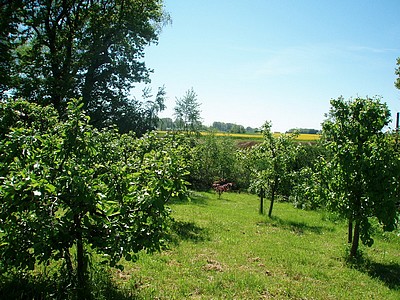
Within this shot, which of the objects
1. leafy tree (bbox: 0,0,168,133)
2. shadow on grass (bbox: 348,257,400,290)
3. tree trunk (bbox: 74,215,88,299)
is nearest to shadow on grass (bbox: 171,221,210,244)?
shadow on grass (bbox: 348,257,400,290)

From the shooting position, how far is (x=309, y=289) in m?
7.05

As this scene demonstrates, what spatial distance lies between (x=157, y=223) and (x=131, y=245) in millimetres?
511

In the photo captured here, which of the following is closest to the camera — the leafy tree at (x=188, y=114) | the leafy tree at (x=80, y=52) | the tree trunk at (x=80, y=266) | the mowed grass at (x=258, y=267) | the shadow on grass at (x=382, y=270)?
the tree trunk at (x=80, y=266)

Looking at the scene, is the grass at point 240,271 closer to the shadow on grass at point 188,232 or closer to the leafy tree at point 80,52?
the shadow on grass at point 188,232

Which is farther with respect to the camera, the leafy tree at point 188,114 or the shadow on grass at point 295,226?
the leafy tree at point 188,114

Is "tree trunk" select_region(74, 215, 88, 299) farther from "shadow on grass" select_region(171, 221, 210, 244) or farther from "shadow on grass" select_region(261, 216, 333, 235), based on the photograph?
"shadow on grass" select_region(261, 216, 333, 235)

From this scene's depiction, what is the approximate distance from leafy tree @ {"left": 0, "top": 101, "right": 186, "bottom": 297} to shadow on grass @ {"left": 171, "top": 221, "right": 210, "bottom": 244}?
5.24 meters

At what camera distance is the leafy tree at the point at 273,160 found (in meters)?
16.8

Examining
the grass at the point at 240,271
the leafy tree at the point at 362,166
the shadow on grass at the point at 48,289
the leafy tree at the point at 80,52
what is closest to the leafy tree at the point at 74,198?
the shadow on grass at the point at 48,289

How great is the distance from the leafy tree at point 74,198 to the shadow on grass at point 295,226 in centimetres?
1009

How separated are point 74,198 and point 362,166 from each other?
7860 mm

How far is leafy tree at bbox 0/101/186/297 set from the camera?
4.44 meters

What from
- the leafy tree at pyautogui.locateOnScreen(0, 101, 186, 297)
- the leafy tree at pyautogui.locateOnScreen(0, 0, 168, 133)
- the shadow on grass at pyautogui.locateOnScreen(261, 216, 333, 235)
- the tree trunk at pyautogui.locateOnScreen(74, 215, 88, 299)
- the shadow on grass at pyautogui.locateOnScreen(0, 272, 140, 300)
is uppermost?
the leafy tree at pyautogui.locateOnScreen(0, 0, 168, 133)

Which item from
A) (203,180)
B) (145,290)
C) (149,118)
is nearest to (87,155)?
(145,290)
